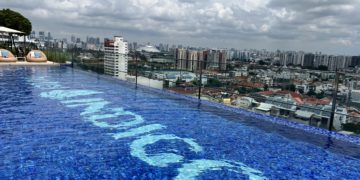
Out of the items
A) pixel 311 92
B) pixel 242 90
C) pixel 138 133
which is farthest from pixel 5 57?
pixel 311 92

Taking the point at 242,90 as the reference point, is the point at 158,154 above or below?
below

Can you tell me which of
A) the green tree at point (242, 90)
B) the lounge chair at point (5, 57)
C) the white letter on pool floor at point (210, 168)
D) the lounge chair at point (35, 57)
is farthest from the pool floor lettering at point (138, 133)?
the lounge chair at point (35, 57)

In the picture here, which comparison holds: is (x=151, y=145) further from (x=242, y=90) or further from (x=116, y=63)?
(x=116, y=63)

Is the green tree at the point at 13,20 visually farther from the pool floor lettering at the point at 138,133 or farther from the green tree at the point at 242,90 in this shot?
the green tree at the point at 242,90

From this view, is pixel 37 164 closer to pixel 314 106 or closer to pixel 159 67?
pixel 314 106

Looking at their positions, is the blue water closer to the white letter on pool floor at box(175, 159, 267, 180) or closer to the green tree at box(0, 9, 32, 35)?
the white letter on pool floor at box(175, 159, 267, 180)
